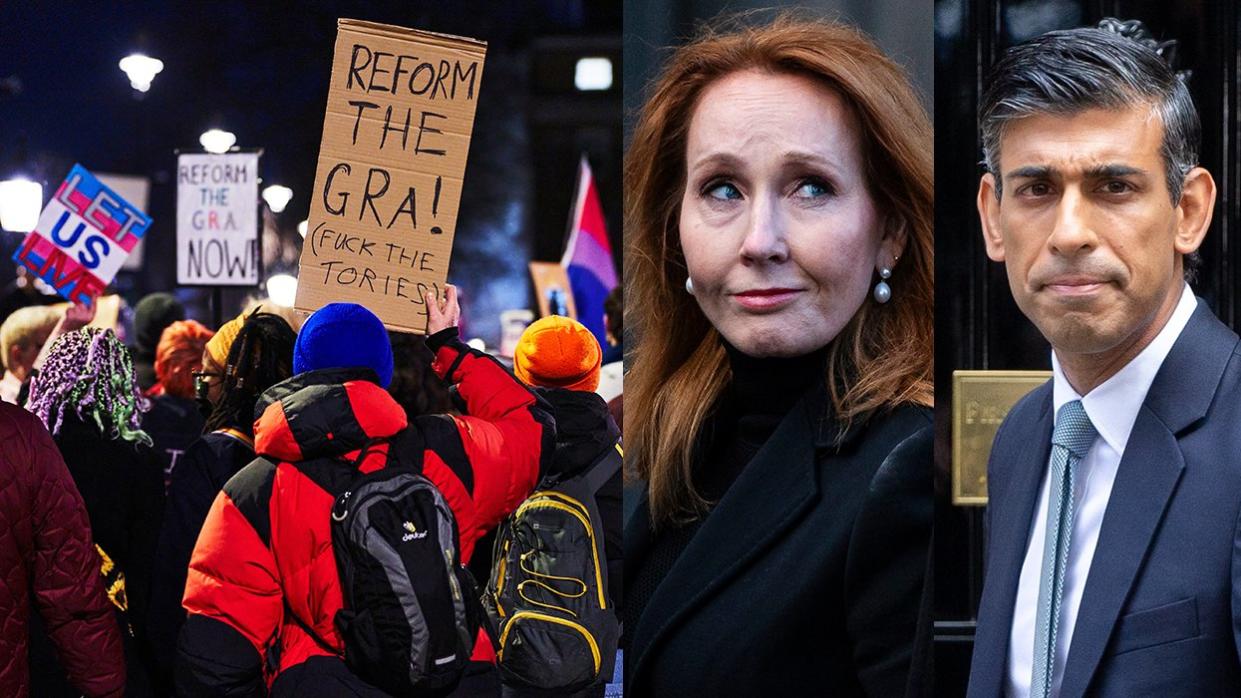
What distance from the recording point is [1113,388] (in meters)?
1.58

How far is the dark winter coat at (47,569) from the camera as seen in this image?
3193 mm

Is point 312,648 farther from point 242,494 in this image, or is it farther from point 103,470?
point 103,470

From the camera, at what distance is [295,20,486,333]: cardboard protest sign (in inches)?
140

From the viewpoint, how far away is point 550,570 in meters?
3.49

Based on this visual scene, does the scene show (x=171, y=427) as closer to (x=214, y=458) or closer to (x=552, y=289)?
(x=214, y=458)

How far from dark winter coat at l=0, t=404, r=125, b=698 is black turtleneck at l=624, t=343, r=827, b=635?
1.92 m

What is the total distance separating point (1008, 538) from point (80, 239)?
4549mm

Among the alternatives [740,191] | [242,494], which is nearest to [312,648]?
[242,494]

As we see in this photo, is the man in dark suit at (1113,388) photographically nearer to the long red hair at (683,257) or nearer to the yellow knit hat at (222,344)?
the long red hair at (683,257)

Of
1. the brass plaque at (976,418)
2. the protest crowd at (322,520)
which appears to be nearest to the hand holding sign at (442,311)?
the protest crowd at (322,520)

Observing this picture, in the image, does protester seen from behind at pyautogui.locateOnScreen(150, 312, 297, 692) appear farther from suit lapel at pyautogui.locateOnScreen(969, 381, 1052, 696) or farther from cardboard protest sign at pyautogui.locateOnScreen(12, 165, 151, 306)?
suit lapel at pyautogui.locateOnScreen(969, 381, 1052, 696)

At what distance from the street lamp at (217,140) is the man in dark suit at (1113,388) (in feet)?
14.4

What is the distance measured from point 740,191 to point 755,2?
25 centimetres

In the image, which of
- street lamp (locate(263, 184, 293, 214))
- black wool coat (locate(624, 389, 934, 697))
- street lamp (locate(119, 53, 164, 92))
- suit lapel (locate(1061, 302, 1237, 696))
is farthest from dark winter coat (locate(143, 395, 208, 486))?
suit lapel (locate(1061, 302, 1237, 696))
